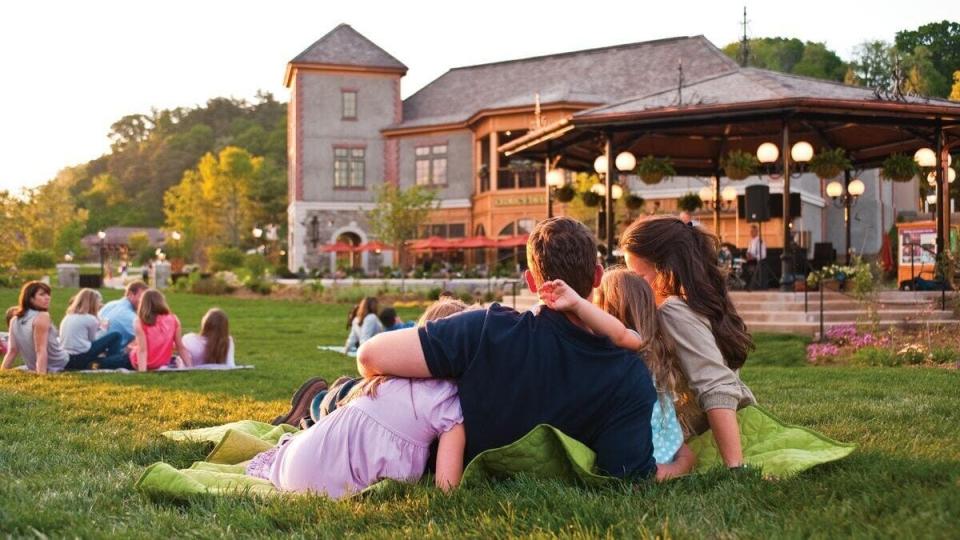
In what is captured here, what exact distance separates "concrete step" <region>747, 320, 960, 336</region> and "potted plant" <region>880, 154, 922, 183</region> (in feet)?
13.2

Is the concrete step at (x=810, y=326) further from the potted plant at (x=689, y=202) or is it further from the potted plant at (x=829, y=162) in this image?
the potted plant at (x=689, y=202)

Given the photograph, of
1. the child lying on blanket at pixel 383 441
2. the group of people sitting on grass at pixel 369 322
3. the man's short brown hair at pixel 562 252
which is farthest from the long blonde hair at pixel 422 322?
the group of people sitting on grass at pixel 369 322

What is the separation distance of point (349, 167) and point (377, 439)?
3870cm

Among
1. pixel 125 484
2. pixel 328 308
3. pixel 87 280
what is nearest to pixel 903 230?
pixel 328 308

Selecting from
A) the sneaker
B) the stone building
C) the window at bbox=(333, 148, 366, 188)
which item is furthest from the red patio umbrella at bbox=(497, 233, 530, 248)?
the sneaker

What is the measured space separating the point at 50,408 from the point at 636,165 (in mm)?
12612

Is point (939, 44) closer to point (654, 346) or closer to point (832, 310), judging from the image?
point (832, 310)

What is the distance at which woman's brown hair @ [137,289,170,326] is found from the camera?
33.9 ft

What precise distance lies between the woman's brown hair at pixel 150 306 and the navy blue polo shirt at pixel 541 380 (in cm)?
719

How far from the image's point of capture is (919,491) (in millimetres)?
3564

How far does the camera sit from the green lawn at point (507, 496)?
3.30 meters

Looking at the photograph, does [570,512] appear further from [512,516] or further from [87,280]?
[87,280]

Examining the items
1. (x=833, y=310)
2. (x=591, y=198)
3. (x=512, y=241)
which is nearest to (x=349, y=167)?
(x=512, y=241)

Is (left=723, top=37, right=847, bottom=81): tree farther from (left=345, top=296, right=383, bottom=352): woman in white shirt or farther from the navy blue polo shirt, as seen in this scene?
the navy blue polo shirt
